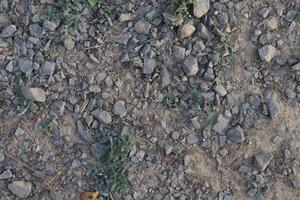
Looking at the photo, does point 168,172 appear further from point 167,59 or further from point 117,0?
point 117,0

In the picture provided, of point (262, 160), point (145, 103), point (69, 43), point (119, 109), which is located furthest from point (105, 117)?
point (262, 160)

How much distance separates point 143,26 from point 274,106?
3.82ft

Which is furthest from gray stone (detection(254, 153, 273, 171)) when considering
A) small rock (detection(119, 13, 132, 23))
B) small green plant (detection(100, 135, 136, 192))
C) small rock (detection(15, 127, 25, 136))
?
small rock (detection(15, 127, 25, 136))

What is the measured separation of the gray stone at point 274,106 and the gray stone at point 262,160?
0.97 ft

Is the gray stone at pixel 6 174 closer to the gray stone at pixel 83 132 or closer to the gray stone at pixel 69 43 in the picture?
the gray stone at pixel 83 132

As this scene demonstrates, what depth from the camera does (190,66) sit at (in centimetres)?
378

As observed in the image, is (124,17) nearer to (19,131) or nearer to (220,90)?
(220,90)

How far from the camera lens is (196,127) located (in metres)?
3.82

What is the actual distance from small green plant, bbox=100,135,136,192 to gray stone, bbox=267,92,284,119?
41.8 inches

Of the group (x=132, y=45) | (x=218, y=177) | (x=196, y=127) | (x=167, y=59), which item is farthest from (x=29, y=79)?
(x=218, y=177)

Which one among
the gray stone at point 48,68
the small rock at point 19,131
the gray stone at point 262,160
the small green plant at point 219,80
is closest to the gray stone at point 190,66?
the small green plant at point 219,80

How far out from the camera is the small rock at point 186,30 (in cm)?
379

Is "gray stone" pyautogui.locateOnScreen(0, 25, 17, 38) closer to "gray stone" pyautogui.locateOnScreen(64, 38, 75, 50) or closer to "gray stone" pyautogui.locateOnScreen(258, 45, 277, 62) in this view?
"gray stone" pyautogui.locateOnScreen(64, 38, 75, 50)

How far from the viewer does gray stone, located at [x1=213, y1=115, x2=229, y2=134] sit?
3.82 metres
